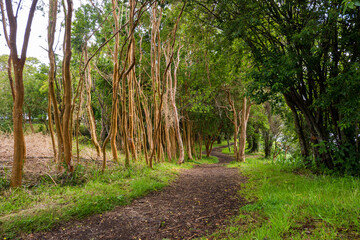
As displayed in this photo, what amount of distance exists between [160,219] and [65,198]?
2.10m

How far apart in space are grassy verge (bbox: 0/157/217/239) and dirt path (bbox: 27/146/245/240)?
0.76 ft

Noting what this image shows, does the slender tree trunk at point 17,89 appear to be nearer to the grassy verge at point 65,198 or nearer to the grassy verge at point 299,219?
the grassy verge at point 65,198

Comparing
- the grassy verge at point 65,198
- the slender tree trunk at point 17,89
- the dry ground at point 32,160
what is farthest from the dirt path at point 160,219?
the dry ground at point 32,160

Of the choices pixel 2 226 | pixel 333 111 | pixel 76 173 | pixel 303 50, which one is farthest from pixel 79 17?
pixel 333 111

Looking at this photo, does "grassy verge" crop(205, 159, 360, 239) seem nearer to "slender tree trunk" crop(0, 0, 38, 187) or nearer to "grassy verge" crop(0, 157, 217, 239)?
"grassy verge" crop(0, 157, 217, 239)

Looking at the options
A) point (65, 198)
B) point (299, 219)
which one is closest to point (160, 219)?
point (65, 198)

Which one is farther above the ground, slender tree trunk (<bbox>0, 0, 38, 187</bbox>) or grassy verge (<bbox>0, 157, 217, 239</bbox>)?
slender tree trunk (<bbox>0, 0, 38, 187</bbox>)

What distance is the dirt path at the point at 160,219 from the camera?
296 centimetres

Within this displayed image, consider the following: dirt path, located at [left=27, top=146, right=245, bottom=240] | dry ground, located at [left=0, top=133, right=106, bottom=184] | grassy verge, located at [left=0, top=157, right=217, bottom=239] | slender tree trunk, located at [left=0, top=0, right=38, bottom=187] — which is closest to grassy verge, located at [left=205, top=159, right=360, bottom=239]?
dirt path, located at [left=27, top=146, right=245, bottom=240]

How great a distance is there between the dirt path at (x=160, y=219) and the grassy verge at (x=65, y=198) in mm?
233

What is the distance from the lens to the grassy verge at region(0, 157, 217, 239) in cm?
312

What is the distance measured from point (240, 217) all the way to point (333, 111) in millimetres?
4302

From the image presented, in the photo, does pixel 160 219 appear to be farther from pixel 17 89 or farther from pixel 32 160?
pixel 32 160

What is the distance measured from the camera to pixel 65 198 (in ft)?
13.2
